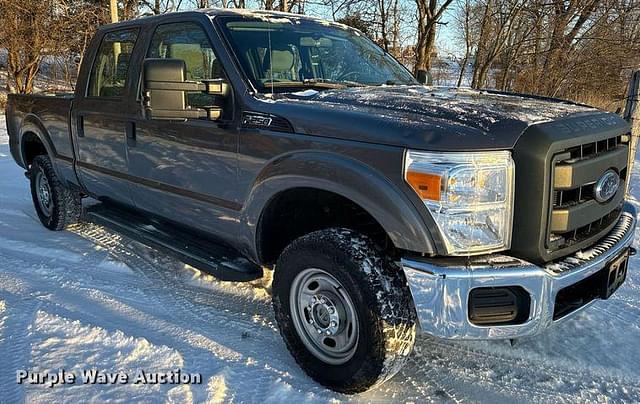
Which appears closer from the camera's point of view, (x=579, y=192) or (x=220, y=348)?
(x=579, y=192)

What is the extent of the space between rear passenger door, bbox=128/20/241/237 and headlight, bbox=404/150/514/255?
4.21ft

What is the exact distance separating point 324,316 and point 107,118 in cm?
252

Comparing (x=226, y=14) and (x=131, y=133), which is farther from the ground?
(x=226, y=14)


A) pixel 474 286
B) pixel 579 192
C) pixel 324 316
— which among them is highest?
pixel 579 192

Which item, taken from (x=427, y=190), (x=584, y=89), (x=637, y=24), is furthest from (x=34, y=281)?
(x=637, y=24)

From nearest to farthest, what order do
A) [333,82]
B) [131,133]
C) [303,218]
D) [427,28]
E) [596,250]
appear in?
[596,250] < [303,218] < [333,82] < [131,133] < [427,28]

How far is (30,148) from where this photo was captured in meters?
5.70

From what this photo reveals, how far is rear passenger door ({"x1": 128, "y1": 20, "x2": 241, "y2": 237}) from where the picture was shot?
10.3ft

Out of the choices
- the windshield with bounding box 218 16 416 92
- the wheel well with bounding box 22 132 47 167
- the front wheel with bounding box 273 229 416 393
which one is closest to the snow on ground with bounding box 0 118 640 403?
the front wheel with bounding box 273 229 416 393

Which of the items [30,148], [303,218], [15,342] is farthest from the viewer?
[30,148]

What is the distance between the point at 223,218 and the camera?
10.8 feet

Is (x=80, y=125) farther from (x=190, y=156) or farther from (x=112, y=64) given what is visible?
(x=190, y=156)

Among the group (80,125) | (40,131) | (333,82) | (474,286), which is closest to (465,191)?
(474,286)

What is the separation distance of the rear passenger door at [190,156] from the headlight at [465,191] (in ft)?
4.21
